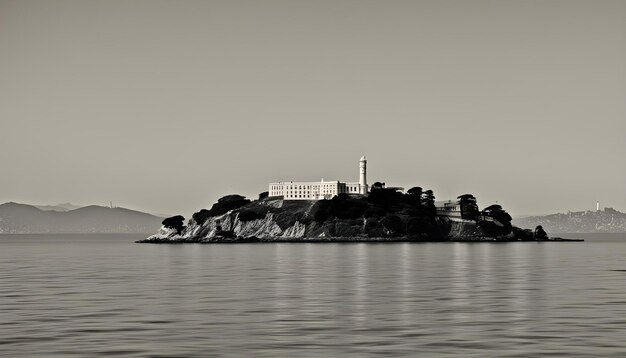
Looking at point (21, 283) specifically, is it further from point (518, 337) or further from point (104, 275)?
point (518, 337)

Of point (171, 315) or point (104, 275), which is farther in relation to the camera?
point (104, 275)

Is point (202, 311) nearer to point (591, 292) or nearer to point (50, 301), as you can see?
point (50, 301)

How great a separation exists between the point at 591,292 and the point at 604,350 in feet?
114

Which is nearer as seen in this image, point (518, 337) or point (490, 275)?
point (518, 337)

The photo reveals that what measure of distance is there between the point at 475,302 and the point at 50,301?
97.9 feet

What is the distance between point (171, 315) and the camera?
54.6m

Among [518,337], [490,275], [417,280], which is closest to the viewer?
[518,337]

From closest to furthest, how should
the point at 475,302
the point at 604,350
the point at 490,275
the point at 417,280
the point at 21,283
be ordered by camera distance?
the point at 604,350 < the point at 475,302 < the point at 21,283 < the point at 417,280 < the point at 490,275

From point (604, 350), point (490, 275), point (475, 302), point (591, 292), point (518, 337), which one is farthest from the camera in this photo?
point (490, 275)

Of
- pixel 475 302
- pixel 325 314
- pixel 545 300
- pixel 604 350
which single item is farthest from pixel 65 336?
pixel 545 300

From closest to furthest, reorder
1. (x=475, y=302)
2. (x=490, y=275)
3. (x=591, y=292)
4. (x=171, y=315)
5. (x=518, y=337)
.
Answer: (x=518, y=337) < (x=171, y=315) < (x=475, y=302) < (x=591, y=292) < (x=490, y=275)

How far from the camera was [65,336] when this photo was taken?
44.0 meters

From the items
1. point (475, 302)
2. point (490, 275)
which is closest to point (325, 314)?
point (475, 302)

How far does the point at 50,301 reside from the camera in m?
64.1
